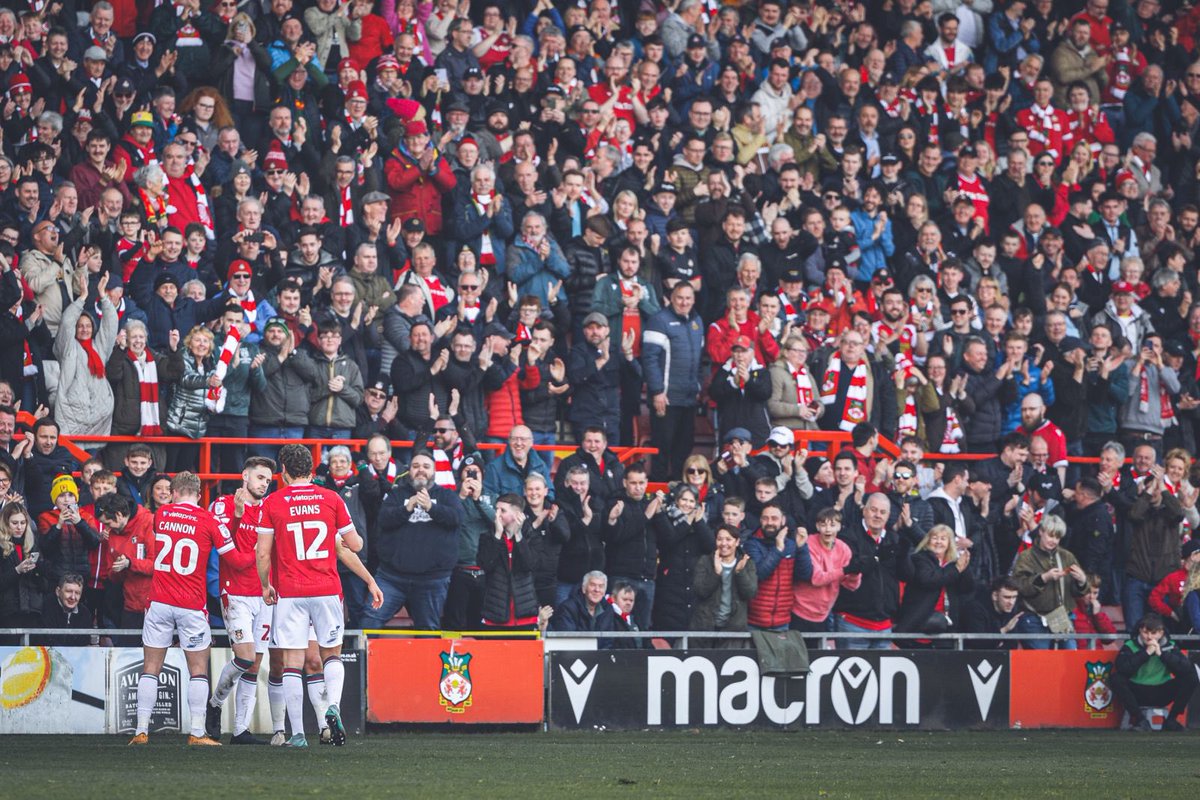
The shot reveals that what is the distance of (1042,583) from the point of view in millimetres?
18203

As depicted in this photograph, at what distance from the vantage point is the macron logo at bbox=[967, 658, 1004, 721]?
1725cm

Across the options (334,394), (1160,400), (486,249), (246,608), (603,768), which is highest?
(486,249)

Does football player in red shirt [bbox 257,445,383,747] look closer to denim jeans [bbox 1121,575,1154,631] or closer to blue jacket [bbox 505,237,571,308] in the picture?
blue jacket [bbox 505,237,571,308]

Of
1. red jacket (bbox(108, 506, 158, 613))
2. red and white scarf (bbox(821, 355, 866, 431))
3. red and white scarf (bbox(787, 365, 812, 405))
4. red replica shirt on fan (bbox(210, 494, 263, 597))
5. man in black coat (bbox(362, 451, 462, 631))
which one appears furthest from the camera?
red and white scarf (bbox(821, 355, 866, 431))

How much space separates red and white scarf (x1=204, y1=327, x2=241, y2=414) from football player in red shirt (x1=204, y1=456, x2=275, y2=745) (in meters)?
3.48

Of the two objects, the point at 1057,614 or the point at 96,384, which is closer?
the point at 96,384

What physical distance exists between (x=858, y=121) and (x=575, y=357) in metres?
6.41

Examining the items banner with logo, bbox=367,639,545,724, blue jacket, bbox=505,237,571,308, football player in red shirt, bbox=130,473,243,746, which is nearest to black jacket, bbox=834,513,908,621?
banner with logo, bbox=367,639,545,724

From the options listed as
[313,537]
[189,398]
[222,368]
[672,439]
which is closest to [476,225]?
[672,439]

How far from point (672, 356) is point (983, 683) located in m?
4.53

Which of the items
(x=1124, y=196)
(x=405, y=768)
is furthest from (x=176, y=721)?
(x=1124, y=196)

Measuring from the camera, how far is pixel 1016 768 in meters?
12.3

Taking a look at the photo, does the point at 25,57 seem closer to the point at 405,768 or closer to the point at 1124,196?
the point at 405,768

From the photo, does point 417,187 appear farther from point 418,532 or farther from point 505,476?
point 418,532
